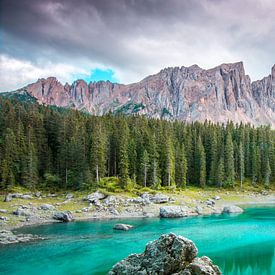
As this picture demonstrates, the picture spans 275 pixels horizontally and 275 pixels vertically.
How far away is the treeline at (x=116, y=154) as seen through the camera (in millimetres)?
84188

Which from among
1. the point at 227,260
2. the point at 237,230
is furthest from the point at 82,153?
the point at 227,260

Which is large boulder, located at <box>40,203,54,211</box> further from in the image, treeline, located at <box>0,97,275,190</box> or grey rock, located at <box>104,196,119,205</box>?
treeline, located at <box>0,97,275,190</box>

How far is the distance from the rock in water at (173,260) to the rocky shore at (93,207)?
115 feet

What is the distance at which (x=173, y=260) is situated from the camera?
21188 mm

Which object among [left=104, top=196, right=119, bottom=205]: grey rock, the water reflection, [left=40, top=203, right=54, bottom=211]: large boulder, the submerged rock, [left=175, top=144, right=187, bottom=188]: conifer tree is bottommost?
the water reflection

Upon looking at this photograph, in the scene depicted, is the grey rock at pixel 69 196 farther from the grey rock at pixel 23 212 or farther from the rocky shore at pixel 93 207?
the grey rock at pixel 23 212

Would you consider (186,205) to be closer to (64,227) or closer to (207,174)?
(64,227)

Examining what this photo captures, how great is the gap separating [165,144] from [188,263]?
7333 cm

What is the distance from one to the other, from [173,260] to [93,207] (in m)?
47.1

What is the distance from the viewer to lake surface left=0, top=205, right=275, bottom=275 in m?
32.7

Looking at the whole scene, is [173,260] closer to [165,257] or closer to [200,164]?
[165,257]

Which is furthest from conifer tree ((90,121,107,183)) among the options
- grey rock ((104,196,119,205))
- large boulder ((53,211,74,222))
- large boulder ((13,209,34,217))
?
large boulder ((13,209,34,217))

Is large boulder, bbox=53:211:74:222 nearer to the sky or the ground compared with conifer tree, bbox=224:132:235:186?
nearer to the ground

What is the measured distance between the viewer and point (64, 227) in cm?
5206
